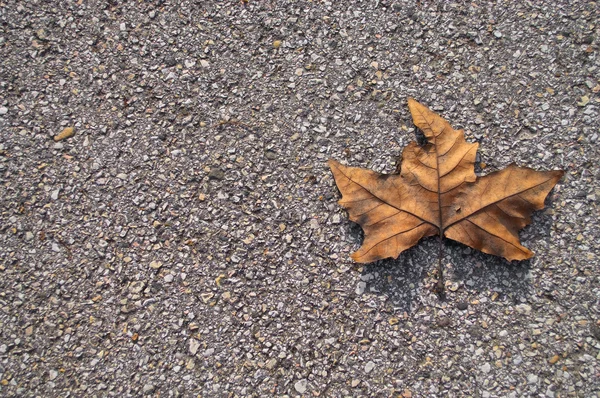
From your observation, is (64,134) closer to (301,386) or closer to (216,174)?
(216,174)

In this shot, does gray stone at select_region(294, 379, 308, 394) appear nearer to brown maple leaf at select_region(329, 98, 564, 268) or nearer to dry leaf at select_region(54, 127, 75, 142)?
brown maple leaf at select_region(329, 98, 564, 268)

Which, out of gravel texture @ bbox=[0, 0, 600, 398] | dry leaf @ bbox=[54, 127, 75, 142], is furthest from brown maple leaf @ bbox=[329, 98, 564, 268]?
dry leaf @ bbox=[54, 127, 75, 142]

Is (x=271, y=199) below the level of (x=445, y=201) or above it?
below

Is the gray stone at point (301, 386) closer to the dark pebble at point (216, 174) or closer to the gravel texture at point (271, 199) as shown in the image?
the gravel texture at point (271, 199)

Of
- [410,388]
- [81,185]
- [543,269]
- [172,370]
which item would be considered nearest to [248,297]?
[172,370]

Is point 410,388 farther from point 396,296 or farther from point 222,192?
point 222,192

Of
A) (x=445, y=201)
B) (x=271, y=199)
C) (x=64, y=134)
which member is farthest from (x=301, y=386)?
(x=64, y=134)

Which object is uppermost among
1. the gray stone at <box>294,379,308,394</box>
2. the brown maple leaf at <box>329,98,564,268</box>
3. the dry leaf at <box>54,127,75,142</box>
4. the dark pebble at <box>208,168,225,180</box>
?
the brown maple leaf at <box>329,98,564,268</box>
